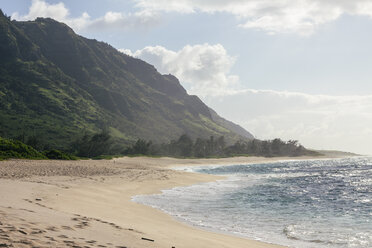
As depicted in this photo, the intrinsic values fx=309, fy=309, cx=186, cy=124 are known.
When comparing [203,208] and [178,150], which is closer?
[203,208]

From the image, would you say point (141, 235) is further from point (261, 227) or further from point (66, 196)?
point (66, 196)

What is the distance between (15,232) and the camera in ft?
26.9

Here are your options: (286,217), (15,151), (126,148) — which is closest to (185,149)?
(126,148)

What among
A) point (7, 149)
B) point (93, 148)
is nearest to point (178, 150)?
point (93, 148)

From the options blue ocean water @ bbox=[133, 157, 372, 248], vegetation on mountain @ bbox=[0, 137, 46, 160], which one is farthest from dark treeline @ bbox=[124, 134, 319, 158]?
blue ocean water @ bbox=[133, 157, 372, 248]

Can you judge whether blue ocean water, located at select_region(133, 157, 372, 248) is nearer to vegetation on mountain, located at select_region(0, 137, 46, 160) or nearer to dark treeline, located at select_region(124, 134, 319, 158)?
vegetation on mountain, located at select_region(0, 137, 46, 160)

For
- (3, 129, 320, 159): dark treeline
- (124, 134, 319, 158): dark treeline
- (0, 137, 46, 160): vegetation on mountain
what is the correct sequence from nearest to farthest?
1. (0, 137, 46, 160): vegetation on mountain
2. (3, 129, 320, 159): dark treeline
3. (124, 134, 319, 158): dark treeline

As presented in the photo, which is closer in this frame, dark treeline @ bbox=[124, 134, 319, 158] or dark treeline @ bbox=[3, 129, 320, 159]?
dark treeline @ bbox=[3, 129, 320, 159]

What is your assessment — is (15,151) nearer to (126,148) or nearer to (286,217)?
(286,217)

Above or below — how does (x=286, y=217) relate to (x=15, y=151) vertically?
below

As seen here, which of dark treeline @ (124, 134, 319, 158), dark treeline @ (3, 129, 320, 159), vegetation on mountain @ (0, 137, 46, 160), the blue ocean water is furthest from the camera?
dark treeline @ (124, 134, 319, 158)

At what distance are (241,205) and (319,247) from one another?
10875mm

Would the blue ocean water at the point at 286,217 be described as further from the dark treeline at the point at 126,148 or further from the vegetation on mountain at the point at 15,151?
the dark treeline at the point at 126,148

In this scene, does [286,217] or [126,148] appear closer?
[286,217]
